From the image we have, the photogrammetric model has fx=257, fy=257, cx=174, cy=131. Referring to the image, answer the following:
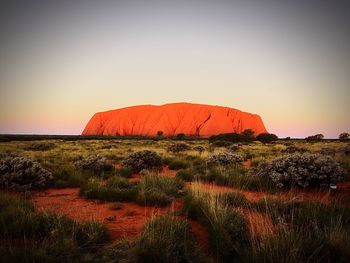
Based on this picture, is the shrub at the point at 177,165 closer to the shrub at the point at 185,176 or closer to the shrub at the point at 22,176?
the shrub at the point at 185,176

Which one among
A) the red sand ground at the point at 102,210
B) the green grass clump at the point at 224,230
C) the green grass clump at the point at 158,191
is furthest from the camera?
the green grass clump at the point at 158,191

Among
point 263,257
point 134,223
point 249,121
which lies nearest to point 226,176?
point 134,223

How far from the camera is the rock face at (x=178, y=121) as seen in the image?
89312 millimetres

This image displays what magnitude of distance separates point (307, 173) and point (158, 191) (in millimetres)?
3897

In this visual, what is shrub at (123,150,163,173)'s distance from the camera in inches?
A: 414

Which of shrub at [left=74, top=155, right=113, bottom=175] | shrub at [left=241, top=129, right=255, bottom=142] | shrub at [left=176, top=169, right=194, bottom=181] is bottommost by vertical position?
shrub at [left=176, top=169, right=194, bottom=181]

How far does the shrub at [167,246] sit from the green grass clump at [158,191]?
6.36ft

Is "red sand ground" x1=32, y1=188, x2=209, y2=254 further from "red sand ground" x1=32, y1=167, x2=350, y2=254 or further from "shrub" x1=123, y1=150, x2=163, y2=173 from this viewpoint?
"shrub" x1=123, y1=150, x2=163, y2=173

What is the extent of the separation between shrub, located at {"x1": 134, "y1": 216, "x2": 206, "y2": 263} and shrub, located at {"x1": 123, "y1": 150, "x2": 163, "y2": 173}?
7.12 meters

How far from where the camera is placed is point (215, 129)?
86.8 metres

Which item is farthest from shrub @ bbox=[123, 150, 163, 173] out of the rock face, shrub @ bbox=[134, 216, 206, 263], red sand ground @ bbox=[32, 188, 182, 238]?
the rock face

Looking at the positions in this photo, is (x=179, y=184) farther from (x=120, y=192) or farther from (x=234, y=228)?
(x=234, y=228)

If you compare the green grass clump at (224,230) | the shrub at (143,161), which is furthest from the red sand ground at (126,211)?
the shrub at (143,161)

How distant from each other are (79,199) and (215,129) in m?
82.4
